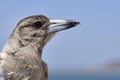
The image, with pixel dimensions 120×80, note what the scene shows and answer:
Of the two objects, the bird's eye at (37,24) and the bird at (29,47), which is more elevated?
the bird's eye at (37,24)

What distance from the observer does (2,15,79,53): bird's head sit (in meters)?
6.32

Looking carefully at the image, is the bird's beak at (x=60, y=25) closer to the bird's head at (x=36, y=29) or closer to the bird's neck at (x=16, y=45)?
the bird's head at (x=36, y=29)

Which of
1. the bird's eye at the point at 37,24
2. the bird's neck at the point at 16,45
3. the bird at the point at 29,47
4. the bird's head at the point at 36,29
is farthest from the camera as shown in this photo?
→ the bird's eye at the point at 37,24

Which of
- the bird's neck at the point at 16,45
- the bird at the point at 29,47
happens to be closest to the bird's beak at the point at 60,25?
the bird at the point at 29,47

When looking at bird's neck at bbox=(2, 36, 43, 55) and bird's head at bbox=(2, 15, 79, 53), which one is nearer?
bird's neck at bbox=(2, 36, 43, 55)

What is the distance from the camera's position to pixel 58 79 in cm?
5884

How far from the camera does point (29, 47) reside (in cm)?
619

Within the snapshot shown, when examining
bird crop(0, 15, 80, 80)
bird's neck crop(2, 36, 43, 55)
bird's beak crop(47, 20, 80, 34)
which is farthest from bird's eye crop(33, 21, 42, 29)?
bird's neck crop(2, 36, 43, 55)

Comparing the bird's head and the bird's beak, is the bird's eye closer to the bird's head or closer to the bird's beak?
the bird's head

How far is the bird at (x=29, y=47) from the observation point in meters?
5.88

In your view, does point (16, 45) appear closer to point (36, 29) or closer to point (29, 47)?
point (29, 47)

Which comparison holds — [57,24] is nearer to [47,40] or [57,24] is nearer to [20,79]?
[47,40]

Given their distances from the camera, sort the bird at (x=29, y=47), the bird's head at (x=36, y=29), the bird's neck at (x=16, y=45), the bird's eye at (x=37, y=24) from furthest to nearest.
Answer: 1. the bird's eye at (x=37, y=24)
2. the bird's head at (x=36, y=29)
3. the bird's neck at (x=16, y=45)
4. the bird at (x=29, y=47)

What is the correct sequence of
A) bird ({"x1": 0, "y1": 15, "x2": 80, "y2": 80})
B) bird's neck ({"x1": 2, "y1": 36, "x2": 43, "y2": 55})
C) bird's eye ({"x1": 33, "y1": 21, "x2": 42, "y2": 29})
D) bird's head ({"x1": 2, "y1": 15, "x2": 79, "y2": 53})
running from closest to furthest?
bird ({"x1": 0, "y1": 15, "x2": 80, "y2": 80}), bird's neck ({"x1": 2, "y1": 36, "x2": 43, "y2": 55}), bird's head ({"x1": 2, "y1": 15, "x2": 79, "y2": 53}), bird's eye ({"x1": 33, "y1": 21, "x2": 42, "y2": 29})
